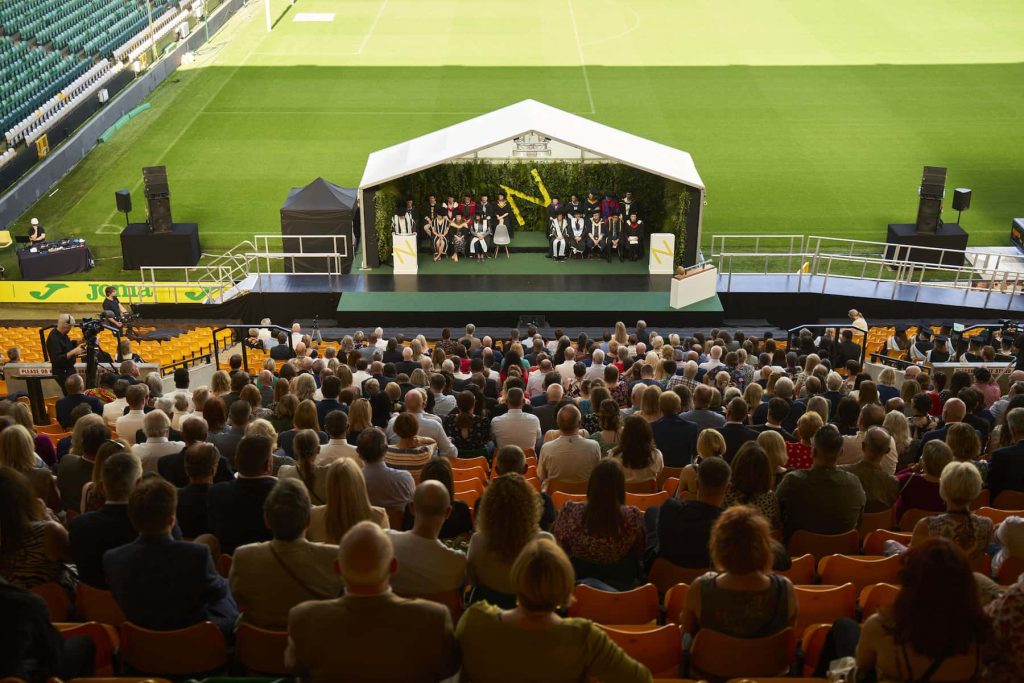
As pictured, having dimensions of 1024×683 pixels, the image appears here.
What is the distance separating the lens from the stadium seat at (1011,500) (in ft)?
23.2

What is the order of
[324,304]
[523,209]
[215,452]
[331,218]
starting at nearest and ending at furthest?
[215,452] < [324,304] < [331,218] < [523,209]

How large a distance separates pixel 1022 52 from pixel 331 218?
93.1ft

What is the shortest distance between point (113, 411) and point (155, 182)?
11.8 m

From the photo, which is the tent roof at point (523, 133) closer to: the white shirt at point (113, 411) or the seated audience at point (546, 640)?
the white shirt at point (113, 411)

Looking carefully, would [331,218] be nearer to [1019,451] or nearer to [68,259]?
[68,259]

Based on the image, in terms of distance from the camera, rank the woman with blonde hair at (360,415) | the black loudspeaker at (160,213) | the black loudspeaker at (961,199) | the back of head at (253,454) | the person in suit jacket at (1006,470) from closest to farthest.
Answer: the back of head at (253,454) → the person in suit jacket at (1006,470) → the woman with blonde hair at (360,415) → the black loudspeaker at (160,213) → the black loudspeaker at (961,199)

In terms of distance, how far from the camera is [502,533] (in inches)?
199

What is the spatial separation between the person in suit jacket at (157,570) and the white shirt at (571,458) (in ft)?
9.82

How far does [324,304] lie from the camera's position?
60.2 feet

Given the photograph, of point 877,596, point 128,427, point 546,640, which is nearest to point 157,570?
point 546,640

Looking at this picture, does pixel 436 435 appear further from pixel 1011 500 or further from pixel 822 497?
pixel 1011 500

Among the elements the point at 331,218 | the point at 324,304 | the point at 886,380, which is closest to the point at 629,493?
the point at 886,380

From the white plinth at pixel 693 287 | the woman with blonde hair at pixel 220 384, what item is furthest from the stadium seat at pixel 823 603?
the white plinth at pixel 693 287

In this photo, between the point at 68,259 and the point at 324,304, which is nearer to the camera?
the point at 324,304
